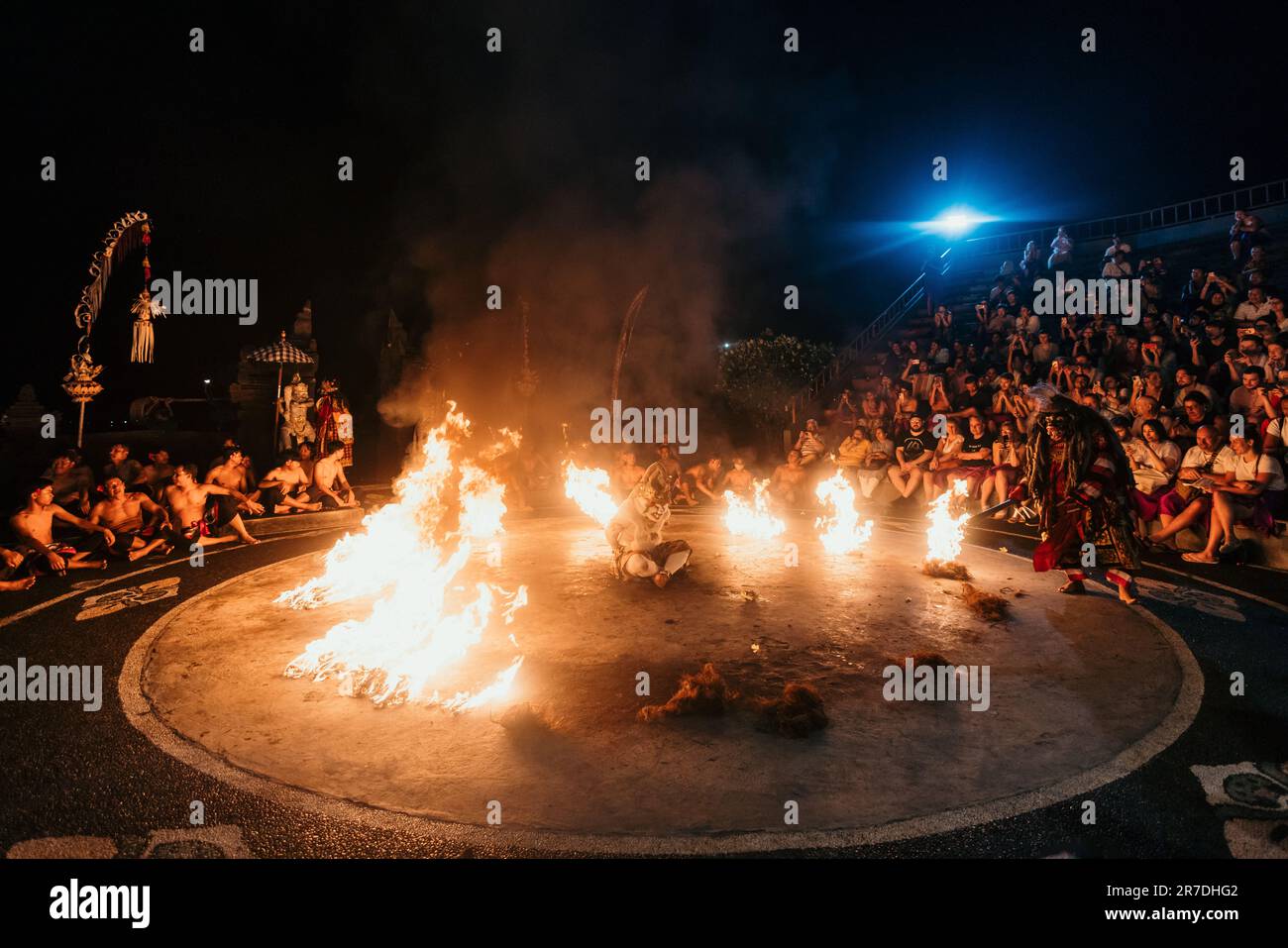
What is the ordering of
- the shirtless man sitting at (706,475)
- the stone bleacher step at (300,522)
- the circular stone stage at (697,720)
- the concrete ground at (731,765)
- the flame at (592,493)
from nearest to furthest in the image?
the concrete ground at (731,765)
the circular stone stage at (697,720)
the flame at (592,493)
the stone bleacher step at (300,522)
the shirtless man sitting at (706,475)

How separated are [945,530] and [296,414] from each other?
13100 mm

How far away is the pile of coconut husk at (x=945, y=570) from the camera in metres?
7.36

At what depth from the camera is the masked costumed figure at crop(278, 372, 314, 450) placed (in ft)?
46.6

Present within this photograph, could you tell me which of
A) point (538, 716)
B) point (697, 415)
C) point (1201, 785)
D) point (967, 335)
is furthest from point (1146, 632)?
point (967, 335)

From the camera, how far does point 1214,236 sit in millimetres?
17828

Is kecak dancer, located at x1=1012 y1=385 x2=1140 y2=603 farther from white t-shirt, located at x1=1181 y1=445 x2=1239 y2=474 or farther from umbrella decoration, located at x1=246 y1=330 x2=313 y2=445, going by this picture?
umbrella decoration, located at x1=246 y1=330 x2=313 y2=445

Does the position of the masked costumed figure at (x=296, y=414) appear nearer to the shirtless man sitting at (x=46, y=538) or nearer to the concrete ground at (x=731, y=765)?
the shirtless man sitting at (x=46, y=538)

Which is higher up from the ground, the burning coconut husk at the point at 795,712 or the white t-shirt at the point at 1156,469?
the white t-shirt at the point at 1156,469

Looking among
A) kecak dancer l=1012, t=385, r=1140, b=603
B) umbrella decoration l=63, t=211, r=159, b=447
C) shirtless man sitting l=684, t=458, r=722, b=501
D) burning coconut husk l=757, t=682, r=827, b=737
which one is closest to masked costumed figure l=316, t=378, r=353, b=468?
umbrella decoration l=63, t=211, r=159, b=447

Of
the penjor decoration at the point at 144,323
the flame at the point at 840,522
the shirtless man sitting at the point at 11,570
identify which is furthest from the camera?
the penjor decoration at the point at 144,323

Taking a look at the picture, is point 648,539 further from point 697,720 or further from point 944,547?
point 944,547

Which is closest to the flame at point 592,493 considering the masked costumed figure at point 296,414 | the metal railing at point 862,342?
the masked costumed figure at point 296,414

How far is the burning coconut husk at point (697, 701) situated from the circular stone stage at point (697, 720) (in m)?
0.08
